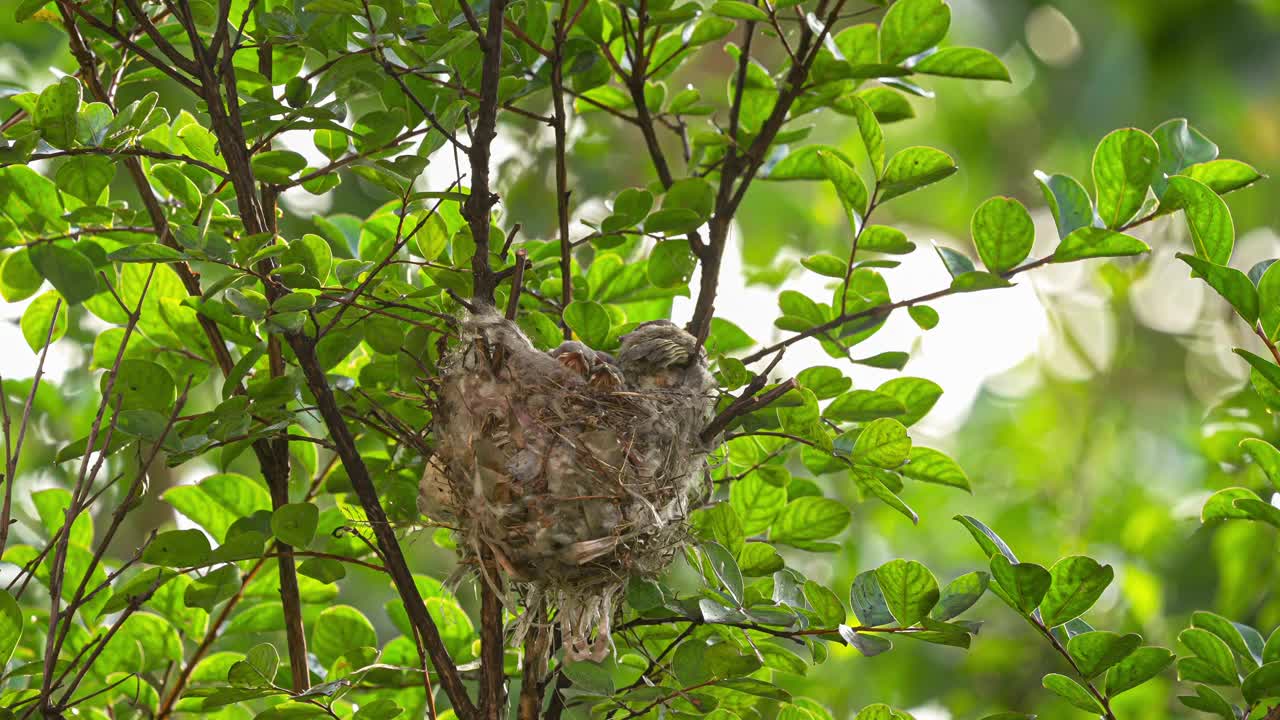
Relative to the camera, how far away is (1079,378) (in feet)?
18.8

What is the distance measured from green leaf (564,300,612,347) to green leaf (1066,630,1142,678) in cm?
74

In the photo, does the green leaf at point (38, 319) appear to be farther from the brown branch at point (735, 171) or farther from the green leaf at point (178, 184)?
the brown branch at point (735, 171)

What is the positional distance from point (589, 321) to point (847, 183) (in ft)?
1.34

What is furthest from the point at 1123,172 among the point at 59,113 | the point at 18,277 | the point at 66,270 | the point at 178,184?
the point at 18,277

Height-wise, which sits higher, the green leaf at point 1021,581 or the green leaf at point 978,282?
the green leaf at point 978,282

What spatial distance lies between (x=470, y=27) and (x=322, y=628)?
36.1 inches

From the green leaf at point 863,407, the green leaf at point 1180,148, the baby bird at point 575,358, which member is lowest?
the green leaf at point 863,407

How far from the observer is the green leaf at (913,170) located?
1.45m

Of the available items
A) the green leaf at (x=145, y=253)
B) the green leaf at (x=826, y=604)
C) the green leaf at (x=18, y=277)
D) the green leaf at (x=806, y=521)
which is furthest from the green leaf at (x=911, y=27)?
the green leaf at (x=18, y=277)

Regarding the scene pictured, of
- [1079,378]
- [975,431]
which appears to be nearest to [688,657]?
[975,431]

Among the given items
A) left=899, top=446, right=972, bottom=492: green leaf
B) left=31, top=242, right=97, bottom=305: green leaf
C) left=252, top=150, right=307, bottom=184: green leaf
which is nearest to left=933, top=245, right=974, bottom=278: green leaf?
left=899, top=446, right=972, bottom=492: green leaf

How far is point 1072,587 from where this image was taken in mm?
1381

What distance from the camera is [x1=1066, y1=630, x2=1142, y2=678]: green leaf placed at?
53.5 inches

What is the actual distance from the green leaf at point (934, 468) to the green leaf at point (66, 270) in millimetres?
1145
